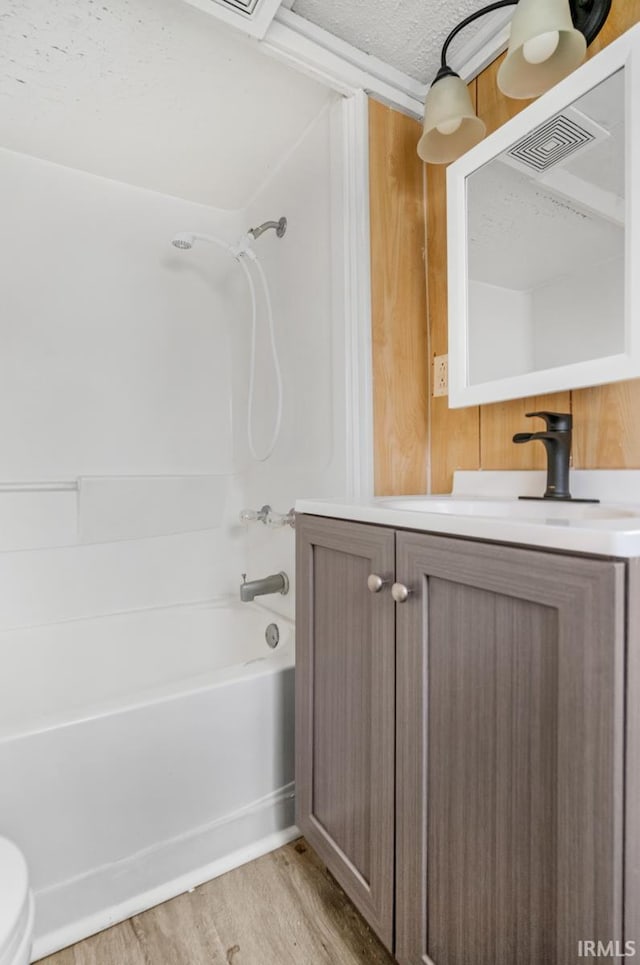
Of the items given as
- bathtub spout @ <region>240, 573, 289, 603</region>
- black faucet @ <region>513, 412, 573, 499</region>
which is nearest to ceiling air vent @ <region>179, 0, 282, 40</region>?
black faucet @ <region>513, 412, 573, 499</region>

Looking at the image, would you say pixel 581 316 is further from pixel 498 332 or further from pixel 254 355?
pixel 254 355

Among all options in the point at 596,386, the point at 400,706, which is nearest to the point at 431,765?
the point at 400,706

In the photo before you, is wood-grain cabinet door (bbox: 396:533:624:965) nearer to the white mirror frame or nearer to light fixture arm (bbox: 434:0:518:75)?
the white mirror frame

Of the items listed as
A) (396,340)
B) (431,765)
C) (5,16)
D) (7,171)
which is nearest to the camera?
(431,765)

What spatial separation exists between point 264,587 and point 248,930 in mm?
816

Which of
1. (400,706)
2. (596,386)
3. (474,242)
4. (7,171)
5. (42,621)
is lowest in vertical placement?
(42,621)

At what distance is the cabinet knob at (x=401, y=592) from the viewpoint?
29.6 inches

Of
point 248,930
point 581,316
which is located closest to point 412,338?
point 581,316

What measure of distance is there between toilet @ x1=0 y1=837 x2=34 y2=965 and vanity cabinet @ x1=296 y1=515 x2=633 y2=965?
54cm

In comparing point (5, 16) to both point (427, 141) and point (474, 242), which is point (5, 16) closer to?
point (427, 141)

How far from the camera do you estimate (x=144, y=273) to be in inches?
73.6

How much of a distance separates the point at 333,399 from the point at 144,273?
1.04 m

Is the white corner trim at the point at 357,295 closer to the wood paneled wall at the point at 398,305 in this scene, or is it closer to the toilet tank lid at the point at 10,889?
the wood paneled wall at the point at 398,305

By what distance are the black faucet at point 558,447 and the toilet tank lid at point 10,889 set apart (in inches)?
43.8
